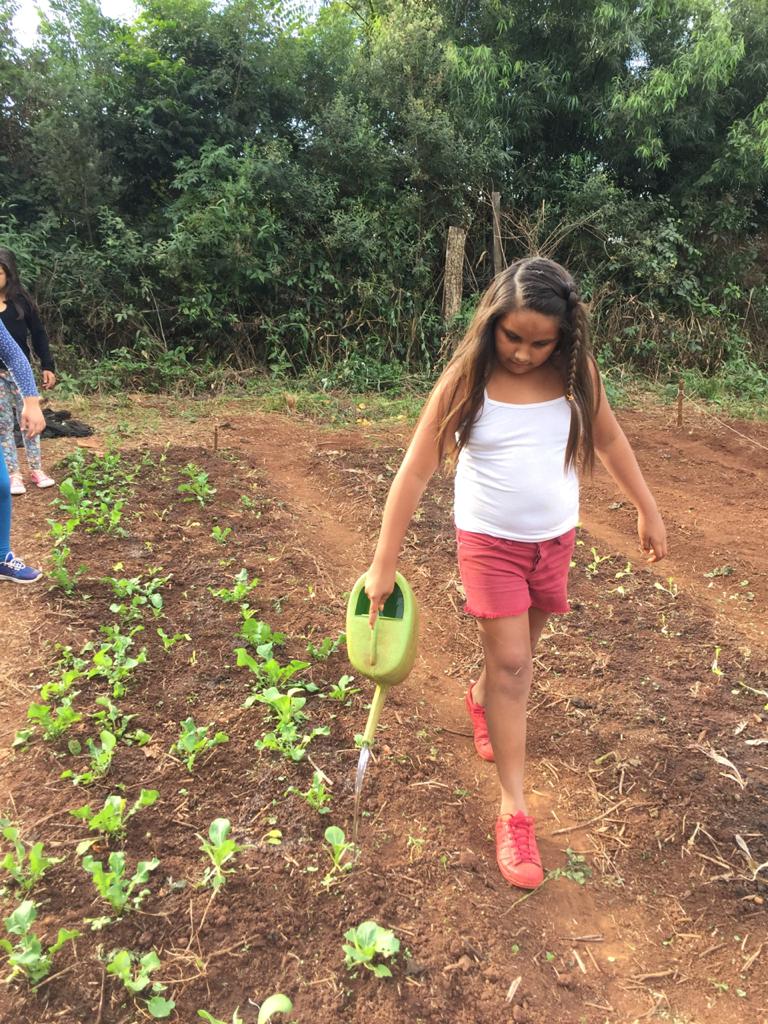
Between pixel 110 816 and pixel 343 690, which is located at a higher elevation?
pixel 110 816

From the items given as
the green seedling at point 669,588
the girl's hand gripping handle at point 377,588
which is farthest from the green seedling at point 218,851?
the green seedling at point 669,588

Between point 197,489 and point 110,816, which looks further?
point 197,489

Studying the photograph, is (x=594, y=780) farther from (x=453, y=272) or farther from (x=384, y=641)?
(x=453, y=272)

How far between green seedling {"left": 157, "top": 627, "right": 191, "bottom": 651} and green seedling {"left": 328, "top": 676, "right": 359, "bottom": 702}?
2.27 feet

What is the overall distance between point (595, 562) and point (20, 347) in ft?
12.1

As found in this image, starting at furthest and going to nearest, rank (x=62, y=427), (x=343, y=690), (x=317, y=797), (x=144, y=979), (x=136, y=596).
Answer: (x=62, y=427) < (x=136, y=596) < (x=343, y=690) < (x=317, y=797) < (x=144, y=979)

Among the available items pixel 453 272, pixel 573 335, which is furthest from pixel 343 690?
pixel 453 272

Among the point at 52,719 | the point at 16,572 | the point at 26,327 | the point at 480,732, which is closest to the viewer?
the point at 52,719

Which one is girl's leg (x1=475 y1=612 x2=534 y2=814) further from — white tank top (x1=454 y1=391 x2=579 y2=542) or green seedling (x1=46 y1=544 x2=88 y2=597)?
green seedling (x1=46 y1=544 x2=88 y2=597)

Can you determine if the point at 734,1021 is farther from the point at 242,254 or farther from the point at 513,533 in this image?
the point at 242,254

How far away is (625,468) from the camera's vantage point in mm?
2072

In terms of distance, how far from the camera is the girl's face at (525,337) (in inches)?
68.6

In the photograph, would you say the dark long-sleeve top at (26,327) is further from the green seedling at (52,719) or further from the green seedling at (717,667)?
the green seedling at (717,667)

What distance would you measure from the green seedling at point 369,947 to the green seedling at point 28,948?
64 cm
